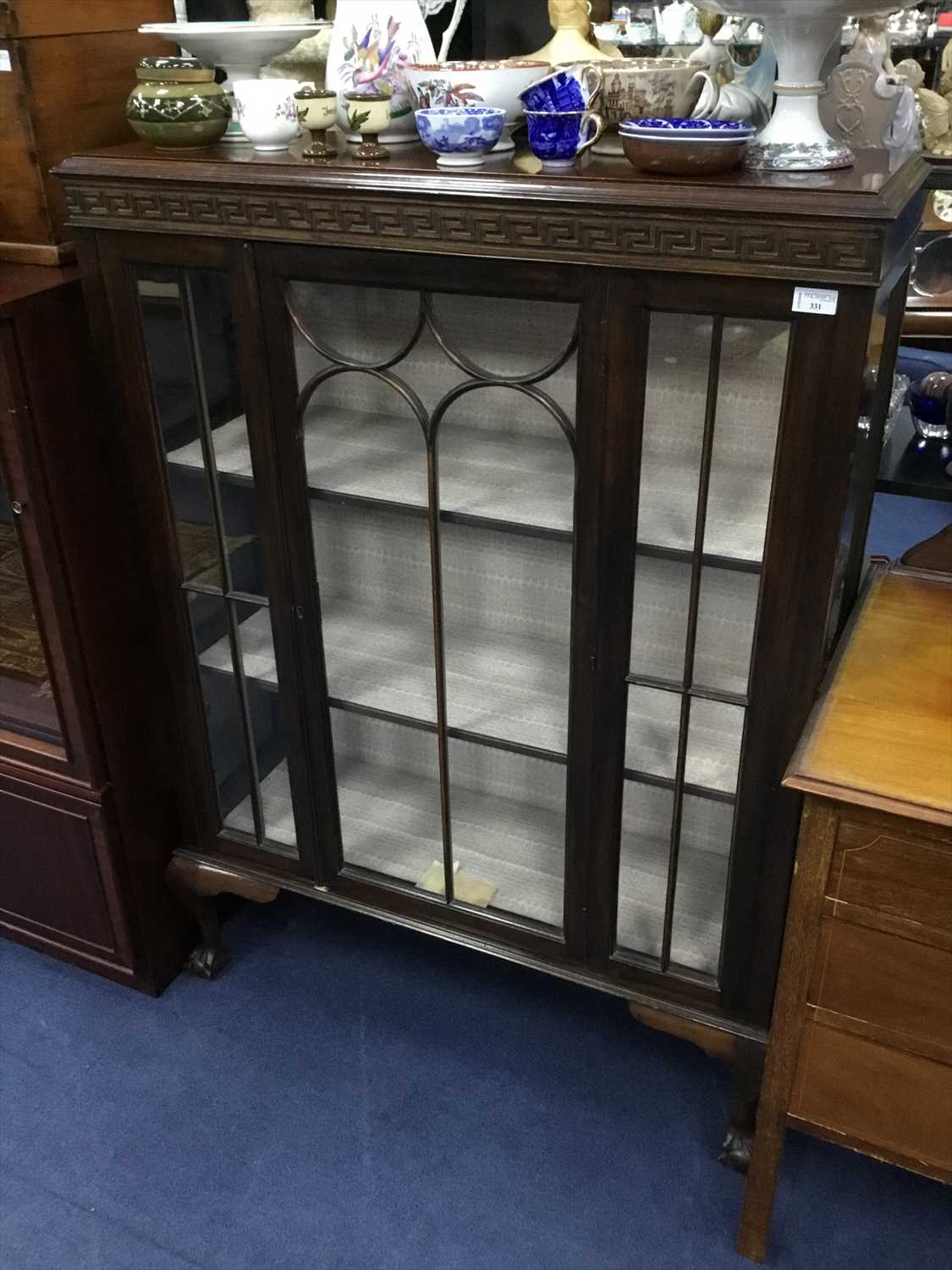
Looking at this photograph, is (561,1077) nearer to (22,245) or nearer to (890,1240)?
(890,1240)

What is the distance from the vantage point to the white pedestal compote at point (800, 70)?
37.9 inches

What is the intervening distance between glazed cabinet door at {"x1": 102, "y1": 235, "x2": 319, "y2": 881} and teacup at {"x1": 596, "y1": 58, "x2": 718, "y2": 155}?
0.43m

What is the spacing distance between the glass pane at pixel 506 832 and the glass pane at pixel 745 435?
44cm

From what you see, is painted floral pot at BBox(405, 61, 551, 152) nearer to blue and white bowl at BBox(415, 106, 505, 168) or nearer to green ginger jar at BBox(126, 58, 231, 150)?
blue and white bowl at BBox(415, 106, 505, 168)

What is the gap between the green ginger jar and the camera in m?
1.21

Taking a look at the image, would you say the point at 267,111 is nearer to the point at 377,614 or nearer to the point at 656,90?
the point at 656,90

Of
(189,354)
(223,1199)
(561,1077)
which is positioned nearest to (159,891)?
(223,1199)

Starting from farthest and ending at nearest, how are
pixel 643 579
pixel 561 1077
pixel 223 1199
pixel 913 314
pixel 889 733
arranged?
pixel 913 314 < pixel 561 1077 < pixel 223 1199 < pixel 643 579 < pixel 889 733

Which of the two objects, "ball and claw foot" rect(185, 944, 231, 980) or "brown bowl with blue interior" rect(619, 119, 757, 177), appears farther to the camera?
"ball and claw foot" rect(185, 944, 231, 980)

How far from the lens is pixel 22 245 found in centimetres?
137

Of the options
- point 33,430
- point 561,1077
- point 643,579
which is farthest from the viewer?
point 561,1077

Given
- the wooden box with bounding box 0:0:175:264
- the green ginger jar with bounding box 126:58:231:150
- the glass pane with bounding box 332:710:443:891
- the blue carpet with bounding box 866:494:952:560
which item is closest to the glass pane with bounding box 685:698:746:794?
the glass pane with bounding box 332:710:443:891

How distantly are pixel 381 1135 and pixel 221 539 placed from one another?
0.84 m

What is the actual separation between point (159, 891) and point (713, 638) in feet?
3.21
